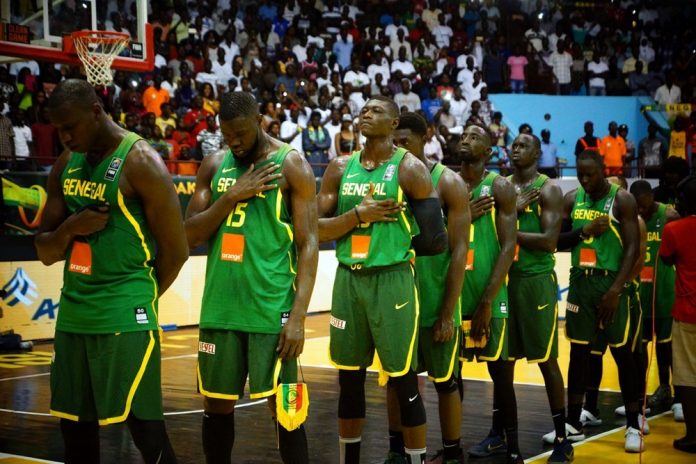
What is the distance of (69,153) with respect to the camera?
4.75m

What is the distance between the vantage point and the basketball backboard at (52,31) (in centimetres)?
1194

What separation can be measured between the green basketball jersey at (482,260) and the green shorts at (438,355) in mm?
687

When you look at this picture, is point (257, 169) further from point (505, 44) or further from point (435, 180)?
point (505, 44)

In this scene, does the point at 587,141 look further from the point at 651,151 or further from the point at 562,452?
the point at 562,452

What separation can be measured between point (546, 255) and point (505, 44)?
1851 centimetres

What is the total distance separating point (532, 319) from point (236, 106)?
354 cm

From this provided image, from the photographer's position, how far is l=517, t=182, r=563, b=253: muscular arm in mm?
7539

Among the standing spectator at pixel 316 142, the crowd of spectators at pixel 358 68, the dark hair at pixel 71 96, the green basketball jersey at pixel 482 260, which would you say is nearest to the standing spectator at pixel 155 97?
the crowd of spectators at pixel 358 68

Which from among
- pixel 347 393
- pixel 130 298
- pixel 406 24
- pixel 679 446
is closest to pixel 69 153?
pixel 130 298

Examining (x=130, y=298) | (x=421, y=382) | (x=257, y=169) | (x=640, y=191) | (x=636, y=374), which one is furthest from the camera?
(x=421, y=382)

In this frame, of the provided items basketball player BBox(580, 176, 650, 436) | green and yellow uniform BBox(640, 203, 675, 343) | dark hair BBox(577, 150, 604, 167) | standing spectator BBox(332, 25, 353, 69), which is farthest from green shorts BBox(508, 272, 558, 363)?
standing spectator BBox(332, 25, 353, 69)

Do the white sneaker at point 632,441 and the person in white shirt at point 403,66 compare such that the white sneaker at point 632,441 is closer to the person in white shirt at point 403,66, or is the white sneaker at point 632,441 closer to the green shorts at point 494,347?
the green shorts at point 494,347

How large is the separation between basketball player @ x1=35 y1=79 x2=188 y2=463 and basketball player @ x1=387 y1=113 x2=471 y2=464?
212cm

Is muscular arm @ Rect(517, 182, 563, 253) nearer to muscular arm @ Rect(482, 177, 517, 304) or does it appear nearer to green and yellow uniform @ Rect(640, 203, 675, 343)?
muscular arm @ Rect(482, 177, 517, 304)
